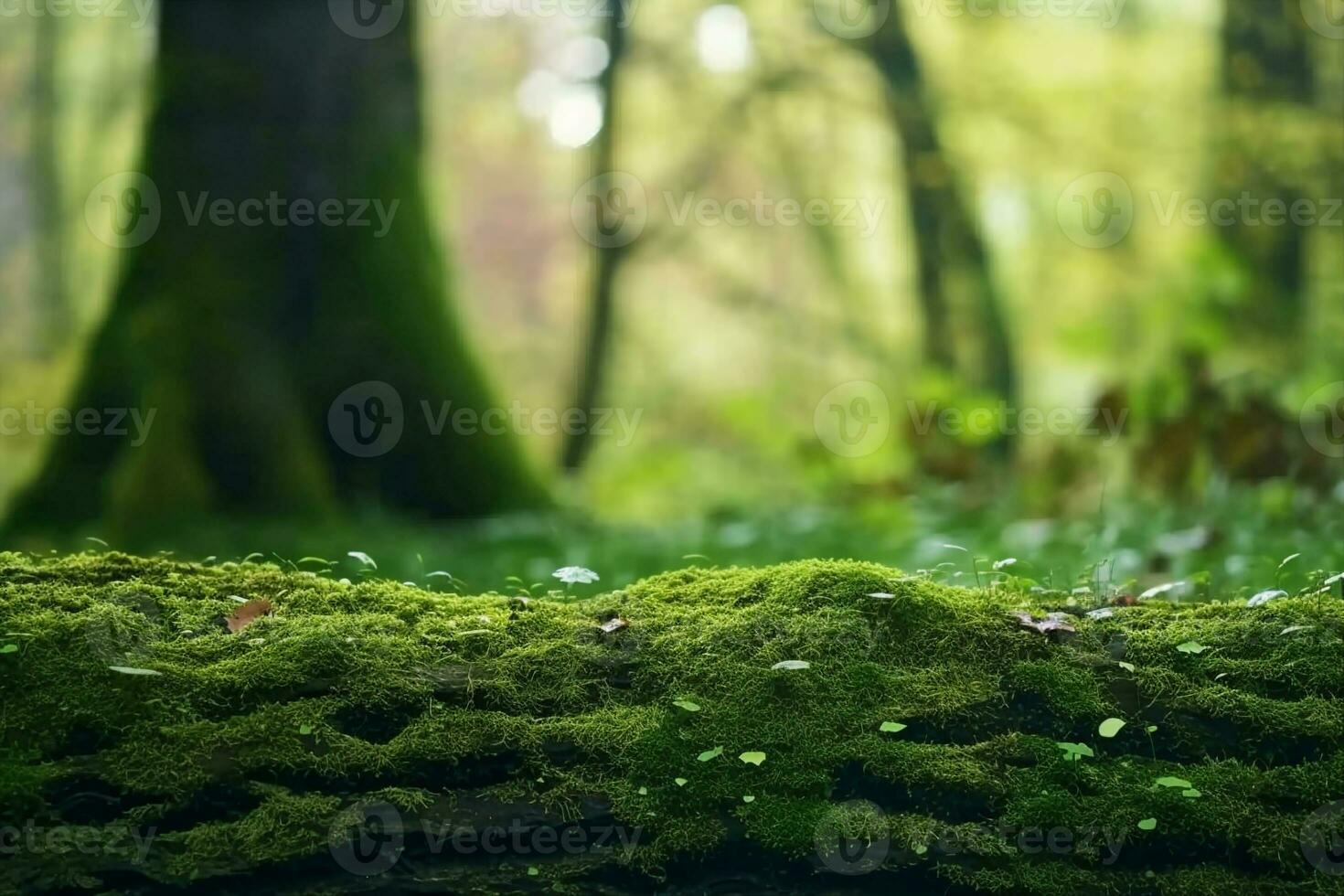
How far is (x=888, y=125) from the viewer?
12.4 metres

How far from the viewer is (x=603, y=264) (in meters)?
13.9

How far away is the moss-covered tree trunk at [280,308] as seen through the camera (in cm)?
701

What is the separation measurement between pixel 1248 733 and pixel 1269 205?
8243 mm

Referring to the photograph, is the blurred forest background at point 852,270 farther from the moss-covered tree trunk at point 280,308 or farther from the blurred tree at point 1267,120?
the moss-covered tree trunk at point 280,308

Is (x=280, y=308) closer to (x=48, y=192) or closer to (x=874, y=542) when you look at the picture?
(x=874, y=542)

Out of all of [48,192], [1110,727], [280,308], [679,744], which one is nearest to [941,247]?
[280,308]

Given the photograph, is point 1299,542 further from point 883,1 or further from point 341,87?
point 883,1

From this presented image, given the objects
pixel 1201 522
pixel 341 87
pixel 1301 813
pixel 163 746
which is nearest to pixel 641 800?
pixel 163 746

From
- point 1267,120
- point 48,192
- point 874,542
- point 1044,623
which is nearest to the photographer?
point 1044,623

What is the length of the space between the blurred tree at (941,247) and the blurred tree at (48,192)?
49.1 ft

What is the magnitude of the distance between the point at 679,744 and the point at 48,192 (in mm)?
22003

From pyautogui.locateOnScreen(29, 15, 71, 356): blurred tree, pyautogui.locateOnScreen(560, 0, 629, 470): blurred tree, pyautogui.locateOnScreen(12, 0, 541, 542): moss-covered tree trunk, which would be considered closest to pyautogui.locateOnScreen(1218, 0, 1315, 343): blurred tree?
pyautogui.locateOnScreen(12, 0, 541, 542): moss-covered tree trunk

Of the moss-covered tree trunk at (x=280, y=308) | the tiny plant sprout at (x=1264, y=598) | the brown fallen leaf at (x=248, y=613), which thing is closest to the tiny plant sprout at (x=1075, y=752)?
the tiny plant sprout at (x=1264, y=598)

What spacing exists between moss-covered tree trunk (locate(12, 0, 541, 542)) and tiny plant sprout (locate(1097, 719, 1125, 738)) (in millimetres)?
5685
